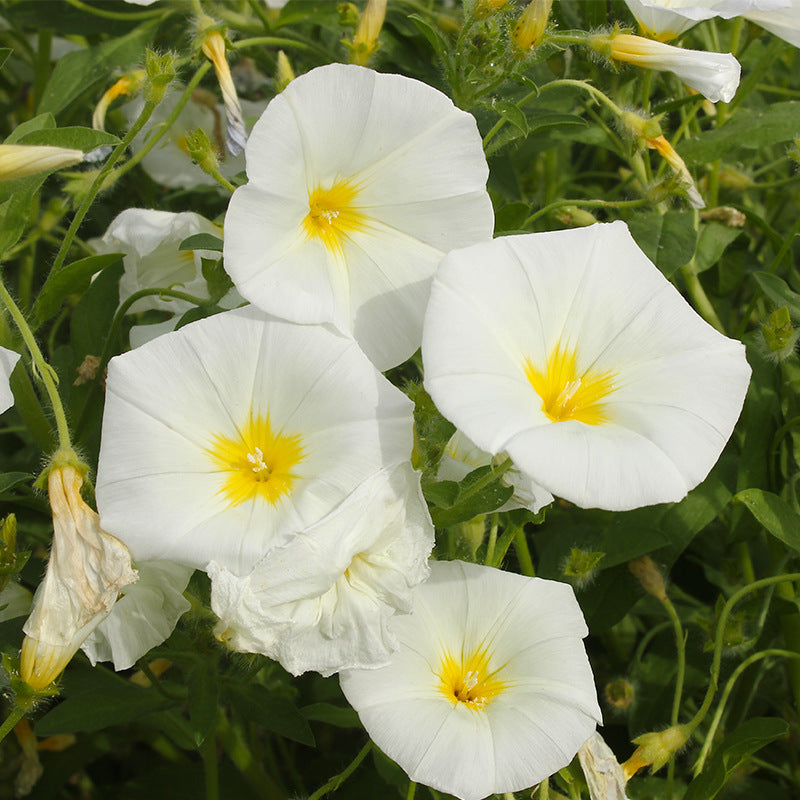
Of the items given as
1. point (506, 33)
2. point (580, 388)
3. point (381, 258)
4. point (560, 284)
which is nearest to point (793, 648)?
point (580, 388)

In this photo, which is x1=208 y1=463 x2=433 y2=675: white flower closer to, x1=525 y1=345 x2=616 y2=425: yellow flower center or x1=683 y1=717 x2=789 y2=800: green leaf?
x1=525 y1=345 x2=616 y2=425: yellow flower center

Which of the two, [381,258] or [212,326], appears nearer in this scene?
[212,326]

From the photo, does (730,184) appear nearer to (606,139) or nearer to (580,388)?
(606,139)

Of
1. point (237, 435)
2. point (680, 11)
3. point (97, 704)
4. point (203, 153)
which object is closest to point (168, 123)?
point (203, 153)

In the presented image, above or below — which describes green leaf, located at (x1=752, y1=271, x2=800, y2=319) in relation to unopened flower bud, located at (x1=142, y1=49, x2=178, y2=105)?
below

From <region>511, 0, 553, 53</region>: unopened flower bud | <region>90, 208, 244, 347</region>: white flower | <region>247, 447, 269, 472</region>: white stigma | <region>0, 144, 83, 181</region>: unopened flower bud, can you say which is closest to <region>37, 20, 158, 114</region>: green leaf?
<region>90, 208, 244, 347</region>: white flower

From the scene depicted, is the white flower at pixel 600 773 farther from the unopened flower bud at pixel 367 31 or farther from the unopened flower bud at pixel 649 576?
the unopened flower bud at pixel 367 31

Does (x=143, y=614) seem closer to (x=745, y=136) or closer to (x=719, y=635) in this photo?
(x=719, y=635)
